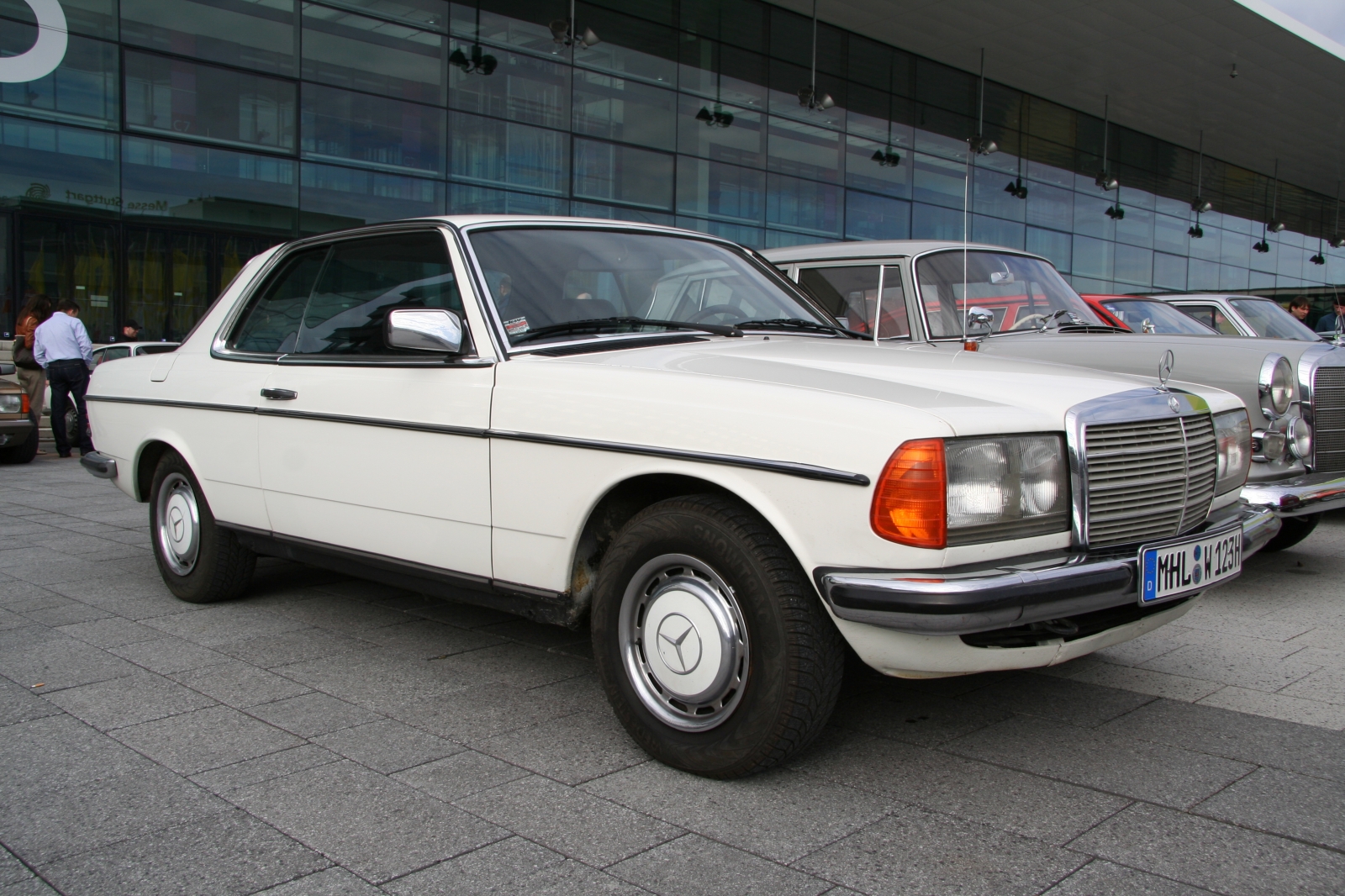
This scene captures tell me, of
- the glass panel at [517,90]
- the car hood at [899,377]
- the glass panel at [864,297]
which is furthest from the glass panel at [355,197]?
the car hood at [899,377]

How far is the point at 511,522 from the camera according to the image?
333cm

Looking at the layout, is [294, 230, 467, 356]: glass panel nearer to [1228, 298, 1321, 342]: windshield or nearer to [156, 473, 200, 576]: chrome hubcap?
[156, 473, 200, 576]: chrome hubcap

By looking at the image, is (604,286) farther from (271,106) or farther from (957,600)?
(271,106)

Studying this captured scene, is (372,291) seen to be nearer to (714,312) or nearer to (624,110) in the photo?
(714,312)

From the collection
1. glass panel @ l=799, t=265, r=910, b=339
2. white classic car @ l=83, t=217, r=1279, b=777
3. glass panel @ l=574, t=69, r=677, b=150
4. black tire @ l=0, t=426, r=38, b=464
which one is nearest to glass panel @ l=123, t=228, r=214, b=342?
black tire @ l=0, t=426, r=38, b=464

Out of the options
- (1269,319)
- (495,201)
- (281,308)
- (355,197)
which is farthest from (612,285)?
(495,201)

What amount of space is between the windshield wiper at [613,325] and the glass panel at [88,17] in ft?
47.3

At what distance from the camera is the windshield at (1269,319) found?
385 inches

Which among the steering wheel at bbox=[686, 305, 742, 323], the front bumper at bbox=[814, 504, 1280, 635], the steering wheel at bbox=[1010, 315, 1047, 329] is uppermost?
the steering wheel at bbox=[1010, 315, 1047, 329]

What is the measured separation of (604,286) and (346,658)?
1698 mm

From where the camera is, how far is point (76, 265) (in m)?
14.7

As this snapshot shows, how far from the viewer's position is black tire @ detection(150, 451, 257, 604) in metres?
4.72

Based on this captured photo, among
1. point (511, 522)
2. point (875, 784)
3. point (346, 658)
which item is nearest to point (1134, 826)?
point (875, 784)

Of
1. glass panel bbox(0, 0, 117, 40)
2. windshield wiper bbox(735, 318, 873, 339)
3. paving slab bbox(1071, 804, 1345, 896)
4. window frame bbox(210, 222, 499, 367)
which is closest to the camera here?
paving slab bbox(1071, 804, 1345, 896)
